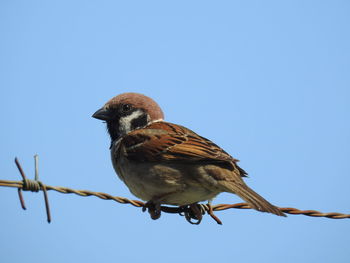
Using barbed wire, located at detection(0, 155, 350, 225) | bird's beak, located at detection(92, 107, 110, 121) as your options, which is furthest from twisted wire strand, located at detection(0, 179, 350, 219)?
bird's beak, located at detection(92, 107, 110, 121)

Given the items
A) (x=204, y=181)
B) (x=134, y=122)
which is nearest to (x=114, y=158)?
(x=134, y=122)

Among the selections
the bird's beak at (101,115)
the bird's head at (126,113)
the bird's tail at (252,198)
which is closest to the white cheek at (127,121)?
the bird's head at (126,113)

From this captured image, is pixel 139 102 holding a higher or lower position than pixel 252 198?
higher

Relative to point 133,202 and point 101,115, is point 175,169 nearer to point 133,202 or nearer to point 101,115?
point 133,202

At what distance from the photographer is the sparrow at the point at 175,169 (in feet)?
11.9

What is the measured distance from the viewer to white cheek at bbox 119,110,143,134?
4.58 meters

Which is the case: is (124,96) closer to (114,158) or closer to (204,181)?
(114,158)

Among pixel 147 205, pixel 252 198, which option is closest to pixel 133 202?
pixel 147 205

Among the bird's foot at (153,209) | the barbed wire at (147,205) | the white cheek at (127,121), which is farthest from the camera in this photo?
the white cheek at (127,121)

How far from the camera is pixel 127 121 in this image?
4.63 m

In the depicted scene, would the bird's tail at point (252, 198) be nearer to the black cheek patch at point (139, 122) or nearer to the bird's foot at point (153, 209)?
the bird's foot at point (153, 209)

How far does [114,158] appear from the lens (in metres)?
4.20

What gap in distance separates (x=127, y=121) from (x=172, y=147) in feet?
2.77

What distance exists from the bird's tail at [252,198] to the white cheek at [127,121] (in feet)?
4.46
